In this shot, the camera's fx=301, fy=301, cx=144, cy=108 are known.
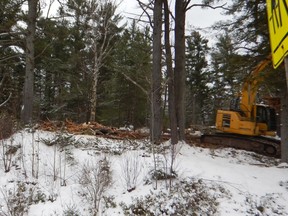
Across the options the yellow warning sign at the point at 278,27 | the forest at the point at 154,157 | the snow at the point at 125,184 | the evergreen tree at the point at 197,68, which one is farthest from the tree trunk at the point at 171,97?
the evergreen tree at the point at 197,68

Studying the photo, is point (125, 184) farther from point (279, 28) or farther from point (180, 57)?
point (180, 57)

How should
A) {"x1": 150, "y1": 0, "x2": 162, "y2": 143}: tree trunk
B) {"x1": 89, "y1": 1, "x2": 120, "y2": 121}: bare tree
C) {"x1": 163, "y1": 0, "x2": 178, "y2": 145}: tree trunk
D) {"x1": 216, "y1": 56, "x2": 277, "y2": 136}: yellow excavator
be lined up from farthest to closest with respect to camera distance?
{"x1": 89, "y1": 1, "x2": 120, "y2": 121}: bare tree
{"x1": 216, "y1": 56, "x2": 277, "y2": 136}: yellow excavator
{"x1": 163, "y1": 0, "x2": 178, "y2": 145}: tree trunk
{"x1": 150, "y1": 0, "x2": 162, "y2": 143}: tree trunk

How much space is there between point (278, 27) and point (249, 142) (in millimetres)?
11509

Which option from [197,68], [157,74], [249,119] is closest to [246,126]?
[249,119]

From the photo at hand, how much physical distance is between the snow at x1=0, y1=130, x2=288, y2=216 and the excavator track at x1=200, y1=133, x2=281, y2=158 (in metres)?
3.86

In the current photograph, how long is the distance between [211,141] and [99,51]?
10.3 metres

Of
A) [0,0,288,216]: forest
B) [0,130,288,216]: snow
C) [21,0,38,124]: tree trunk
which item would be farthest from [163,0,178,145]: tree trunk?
[21,0,38,124]: tree trunk

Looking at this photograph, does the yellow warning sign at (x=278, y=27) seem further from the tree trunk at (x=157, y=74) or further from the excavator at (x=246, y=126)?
the excavator at (x=246, y=126)

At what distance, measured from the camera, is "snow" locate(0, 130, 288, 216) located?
19.8 feet

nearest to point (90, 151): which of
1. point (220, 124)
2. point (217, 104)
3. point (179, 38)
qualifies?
point (179, 38)

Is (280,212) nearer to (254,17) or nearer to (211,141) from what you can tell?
(254,17)

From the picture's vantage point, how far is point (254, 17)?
9.33m

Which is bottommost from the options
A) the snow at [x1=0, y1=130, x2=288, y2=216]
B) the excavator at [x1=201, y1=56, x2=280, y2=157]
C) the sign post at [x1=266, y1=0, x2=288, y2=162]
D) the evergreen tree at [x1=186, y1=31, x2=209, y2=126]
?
the snow at [x1=0, y1=130, x2=288, y2=216]

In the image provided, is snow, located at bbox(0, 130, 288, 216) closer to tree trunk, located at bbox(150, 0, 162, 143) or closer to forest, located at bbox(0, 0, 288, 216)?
forest, located at bbox(0, 0, 288, 216)
